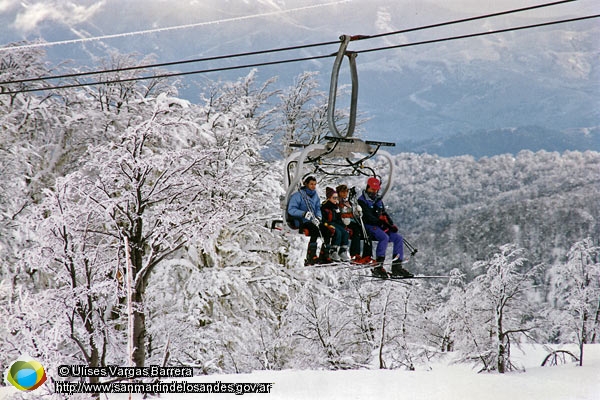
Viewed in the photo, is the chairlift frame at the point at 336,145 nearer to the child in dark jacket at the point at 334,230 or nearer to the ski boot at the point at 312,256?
the child in dark jacket at the point at 334,230

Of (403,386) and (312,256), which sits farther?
(403,386)

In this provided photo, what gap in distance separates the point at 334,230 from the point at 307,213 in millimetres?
439

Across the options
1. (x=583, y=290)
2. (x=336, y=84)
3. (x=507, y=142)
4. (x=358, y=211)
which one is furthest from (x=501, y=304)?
(x=507, y=142)

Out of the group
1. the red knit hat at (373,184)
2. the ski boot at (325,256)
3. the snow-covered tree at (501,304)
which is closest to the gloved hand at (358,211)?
the red knit hat at (373,184)

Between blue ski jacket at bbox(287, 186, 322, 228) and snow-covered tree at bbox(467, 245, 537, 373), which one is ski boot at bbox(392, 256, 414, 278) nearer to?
blue ski jacket at bbox(287, 186, 322, 228)

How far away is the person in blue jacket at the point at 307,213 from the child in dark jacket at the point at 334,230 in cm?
10

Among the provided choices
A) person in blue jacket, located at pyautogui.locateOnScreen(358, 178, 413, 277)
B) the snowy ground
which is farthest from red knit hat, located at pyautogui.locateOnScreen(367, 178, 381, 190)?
the snowy ground

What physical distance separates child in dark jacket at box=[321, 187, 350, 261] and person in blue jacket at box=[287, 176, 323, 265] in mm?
104

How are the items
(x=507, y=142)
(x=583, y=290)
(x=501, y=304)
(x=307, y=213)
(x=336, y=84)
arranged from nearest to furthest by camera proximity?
(x=336, y=84)
(x=307, y=213)
(x=501, y=304)
(x=583, y=290)
(x=507, y=142)

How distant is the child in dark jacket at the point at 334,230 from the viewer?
8.95 meters

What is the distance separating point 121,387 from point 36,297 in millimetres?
2330

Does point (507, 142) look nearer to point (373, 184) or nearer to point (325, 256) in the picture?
point (373, 184)

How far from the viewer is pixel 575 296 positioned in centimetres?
2489

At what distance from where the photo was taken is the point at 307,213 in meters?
8.91
